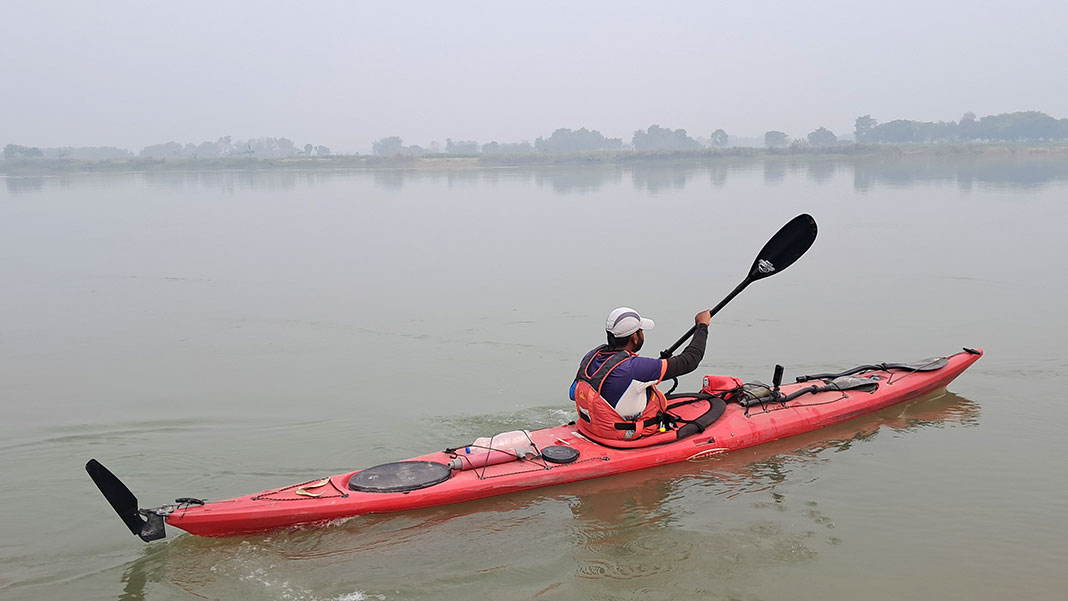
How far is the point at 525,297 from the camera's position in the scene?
1276cm

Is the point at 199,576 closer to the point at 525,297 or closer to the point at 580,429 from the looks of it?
the point at 580,429

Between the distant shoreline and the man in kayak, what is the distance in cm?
6295

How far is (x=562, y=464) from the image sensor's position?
5.81m

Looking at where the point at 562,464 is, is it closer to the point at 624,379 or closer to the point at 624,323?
the point at 624,379

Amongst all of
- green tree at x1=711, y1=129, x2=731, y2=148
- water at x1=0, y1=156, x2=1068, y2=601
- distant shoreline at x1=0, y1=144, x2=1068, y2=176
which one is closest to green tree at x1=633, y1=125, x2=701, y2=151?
green tree at x1=711, y1=129, x2=731, y2=148

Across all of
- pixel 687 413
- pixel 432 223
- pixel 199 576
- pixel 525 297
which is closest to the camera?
pixel 199 576

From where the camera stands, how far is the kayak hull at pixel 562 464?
505cm

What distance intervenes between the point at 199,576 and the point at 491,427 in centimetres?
292

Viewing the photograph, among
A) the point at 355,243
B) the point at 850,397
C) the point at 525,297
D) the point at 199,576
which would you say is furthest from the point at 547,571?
the point at 355,243

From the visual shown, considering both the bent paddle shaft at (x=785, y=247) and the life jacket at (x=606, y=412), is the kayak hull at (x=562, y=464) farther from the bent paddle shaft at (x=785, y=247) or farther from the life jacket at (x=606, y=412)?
the bent paddle shaft at (x=785, y=247)

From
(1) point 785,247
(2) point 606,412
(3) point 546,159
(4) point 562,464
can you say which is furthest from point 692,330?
(3) point 546,159

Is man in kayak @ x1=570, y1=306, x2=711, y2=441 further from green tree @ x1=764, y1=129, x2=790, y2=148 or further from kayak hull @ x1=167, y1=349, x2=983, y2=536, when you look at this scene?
green tree @ x1=764, y1=129, x2=790, y2=148

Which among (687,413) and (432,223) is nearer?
(687,413)

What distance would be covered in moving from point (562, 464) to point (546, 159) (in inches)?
2726
